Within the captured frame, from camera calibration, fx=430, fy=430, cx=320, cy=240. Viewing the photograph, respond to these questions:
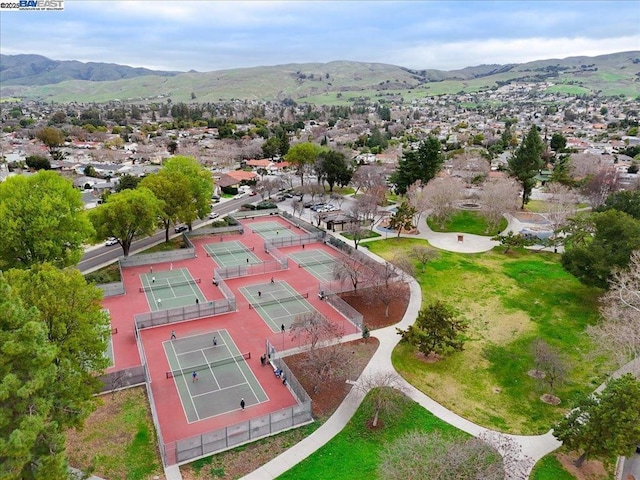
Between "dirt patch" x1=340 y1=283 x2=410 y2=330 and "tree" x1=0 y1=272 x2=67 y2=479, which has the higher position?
"tree" x1=0 y1=272 x2=67 y2=479

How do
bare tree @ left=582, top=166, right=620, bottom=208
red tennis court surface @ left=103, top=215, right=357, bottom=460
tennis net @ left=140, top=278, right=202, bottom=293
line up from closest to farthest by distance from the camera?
red tennis court surface @ left=103, top=215, right=357, bottom=460
tennis net @ left=140, top=278, right=202, bottom=293
bare tree @ left=582, top=166, right=620, bottom=208

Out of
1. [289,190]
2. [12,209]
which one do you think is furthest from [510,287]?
[289,190]

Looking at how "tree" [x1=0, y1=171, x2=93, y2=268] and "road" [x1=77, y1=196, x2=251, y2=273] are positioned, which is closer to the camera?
"tree" [x1=0, y1=171, x2=93, y2=268]

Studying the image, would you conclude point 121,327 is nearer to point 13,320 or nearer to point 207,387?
point 207,387

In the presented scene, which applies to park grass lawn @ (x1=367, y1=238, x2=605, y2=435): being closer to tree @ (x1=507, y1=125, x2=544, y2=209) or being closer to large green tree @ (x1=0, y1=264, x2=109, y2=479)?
tree @ (x1=507, y1=125, x2=544, y2=209)

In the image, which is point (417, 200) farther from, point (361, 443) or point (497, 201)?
point (361, 443)

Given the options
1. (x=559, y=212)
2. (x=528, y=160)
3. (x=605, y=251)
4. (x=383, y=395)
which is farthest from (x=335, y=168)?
(x=383, y=395)

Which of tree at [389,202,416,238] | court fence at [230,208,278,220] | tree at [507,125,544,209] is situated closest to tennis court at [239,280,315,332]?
tree at [389,202,416,238]

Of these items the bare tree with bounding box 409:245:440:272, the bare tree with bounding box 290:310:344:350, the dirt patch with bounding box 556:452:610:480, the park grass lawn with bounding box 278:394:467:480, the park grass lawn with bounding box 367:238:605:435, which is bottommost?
the park grass lawn with bounding box 367:238:605:435

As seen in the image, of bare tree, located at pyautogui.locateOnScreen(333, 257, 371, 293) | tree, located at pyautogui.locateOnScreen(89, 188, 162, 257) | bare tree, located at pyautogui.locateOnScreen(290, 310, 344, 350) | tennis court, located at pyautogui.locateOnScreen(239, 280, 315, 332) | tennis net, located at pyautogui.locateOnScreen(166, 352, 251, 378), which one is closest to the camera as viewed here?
bare tree, located at pyautogui.locateOnScreen(290, 310, 344, 350)
